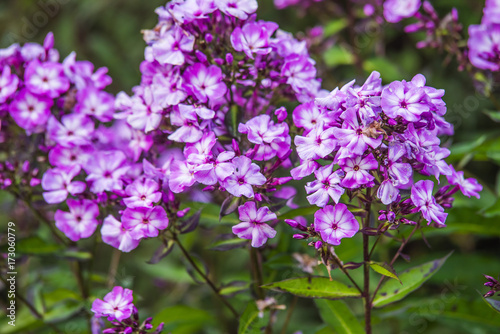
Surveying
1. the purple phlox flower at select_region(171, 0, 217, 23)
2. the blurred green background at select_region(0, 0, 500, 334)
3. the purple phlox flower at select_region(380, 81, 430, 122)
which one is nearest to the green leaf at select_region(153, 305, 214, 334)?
the blurred green background at select_region(0, 0, 500, 334)

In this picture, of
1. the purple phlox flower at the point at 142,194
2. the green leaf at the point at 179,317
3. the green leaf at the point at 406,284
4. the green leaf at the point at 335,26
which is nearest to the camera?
the purple phlox flower at the point at 142,194

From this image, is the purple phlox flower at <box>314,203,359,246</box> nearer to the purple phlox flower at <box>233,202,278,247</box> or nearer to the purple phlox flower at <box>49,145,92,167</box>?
the purple phlox flower at <box>233,202,278,247</box>

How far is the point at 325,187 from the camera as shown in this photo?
157cm

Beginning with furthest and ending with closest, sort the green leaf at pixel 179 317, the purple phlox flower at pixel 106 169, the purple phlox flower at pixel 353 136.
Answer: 1. the green leaf at pixel 179 317
2. the purple phlox flower at pixel 106 169
3. the purple phlox flower at pixel 353 136

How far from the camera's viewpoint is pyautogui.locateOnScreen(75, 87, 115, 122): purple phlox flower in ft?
7.28

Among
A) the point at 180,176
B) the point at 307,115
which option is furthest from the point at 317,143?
the point at 180,176

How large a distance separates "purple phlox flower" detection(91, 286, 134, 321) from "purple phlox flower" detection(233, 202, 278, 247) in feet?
1.34

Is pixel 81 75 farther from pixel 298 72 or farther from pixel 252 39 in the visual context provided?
pixel 298 72

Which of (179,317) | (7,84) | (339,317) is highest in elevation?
(7,84)

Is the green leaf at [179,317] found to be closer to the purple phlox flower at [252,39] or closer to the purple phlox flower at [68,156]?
the purple phlox flower at [68,156]

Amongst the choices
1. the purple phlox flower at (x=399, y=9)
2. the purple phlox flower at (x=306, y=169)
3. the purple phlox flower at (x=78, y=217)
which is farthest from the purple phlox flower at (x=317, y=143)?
the purple phlox flower at (x=399, y=9)

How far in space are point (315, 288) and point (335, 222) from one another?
0.31 m

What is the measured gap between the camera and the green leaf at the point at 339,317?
1893 mm

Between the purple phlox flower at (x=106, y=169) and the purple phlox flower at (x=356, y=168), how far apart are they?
2.73 feet
